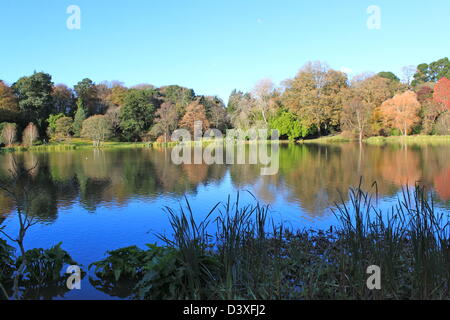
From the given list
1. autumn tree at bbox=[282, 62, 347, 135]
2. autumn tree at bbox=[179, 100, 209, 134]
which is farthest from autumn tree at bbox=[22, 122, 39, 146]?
autumn tree at bbox=[282, 62, 347, 135]

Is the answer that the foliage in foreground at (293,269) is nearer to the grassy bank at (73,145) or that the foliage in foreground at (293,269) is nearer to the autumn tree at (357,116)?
the grassy bank at (73,145)

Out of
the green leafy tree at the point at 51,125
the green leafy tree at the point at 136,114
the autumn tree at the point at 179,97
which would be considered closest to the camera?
the green leafy tree at the point at 51,125

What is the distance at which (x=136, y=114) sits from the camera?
4141 centimetres

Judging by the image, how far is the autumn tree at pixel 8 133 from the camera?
105ft

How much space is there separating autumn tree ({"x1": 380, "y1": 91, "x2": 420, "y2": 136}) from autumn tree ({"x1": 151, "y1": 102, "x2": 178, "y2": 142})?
74.9 feet

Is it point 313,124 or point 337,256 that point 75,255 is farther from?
point 313,124

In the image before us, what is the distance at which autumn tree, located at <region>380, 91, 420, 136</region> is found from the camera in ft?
116

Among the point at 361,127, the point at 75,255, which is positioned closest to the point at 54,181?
the point at 75,255

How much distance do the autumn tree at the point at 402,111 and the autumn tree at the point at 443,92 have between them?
250cm

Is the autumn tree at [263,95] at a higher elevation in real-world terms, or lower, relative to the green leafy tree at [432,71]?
lower

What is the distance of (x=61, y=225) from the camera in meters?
7.26

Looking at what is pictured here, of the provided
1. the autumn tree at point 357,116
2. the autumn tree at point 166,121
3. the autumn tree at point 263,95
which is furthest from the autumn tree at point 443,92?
the autumn tree at point 166,121

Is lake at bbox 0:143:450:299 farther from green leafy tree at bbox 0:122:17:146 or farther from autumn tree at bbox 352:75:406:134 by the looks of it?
autumn tree at bbox 352:75:406:134

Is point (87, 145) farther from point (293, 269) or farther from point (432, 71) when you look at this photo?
point (432, 71)
